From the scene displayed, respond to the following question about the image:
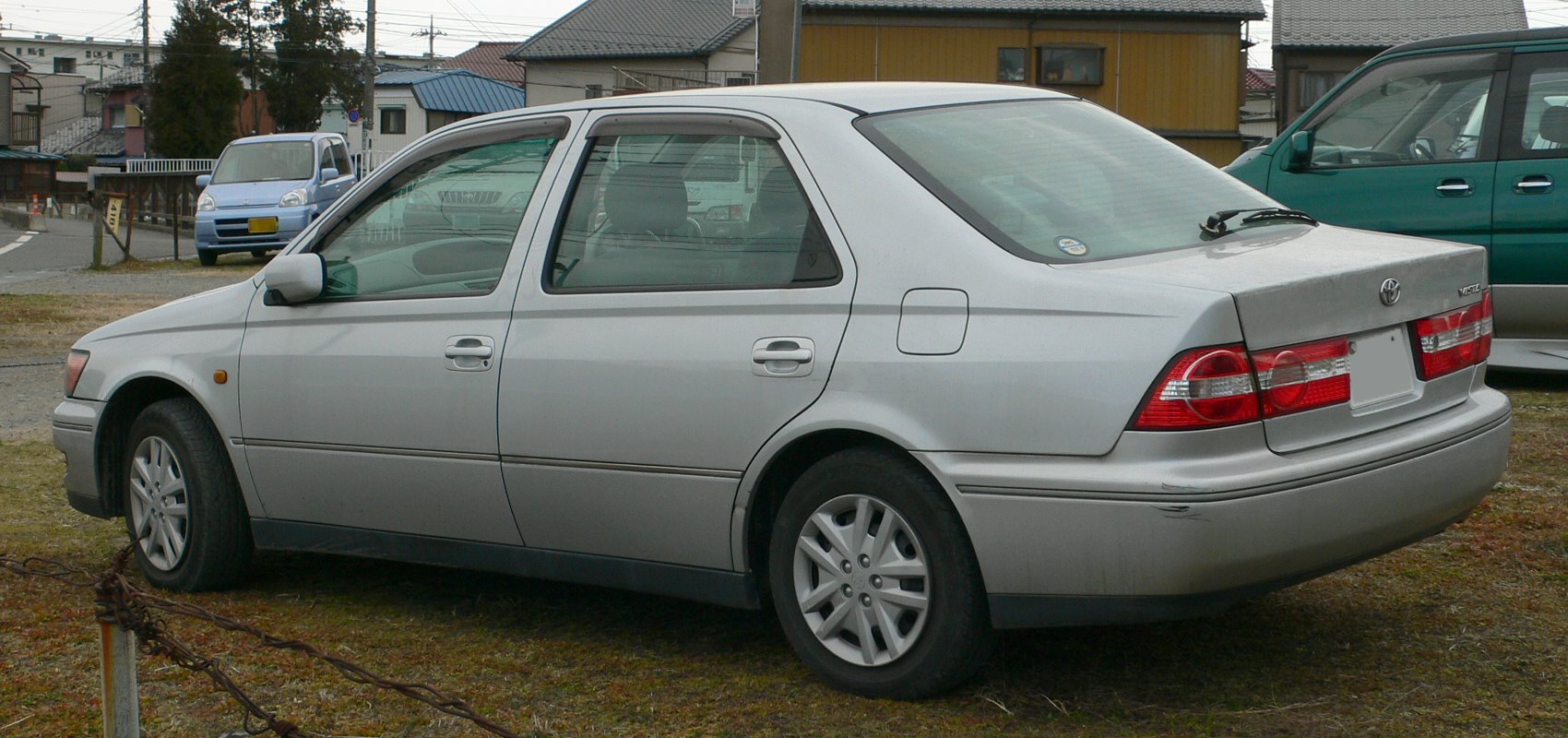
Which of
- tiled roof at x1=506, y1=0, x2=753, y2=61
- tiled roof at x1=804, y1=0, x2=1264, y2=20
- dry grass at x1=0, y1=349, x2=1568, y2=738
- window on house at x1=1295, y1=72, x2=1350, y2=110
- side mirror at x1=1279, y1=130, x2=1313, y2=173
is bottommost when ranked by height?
dry grass at x1=0, y1=349, x2=1568, y2=738

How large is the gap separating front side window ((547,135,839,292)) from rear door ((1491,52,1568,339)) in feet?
17.5

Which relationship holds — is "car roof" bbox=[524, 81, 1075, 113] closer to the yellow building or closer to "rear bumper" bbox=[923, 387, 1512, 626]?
"rear bumper" bbox=[923, 387, 1512, 626]

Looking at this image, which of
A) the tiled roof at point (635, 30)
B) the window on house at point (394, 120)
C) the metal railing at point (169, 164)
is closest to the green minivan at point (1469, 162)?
the tiled roof at point (635, 30)

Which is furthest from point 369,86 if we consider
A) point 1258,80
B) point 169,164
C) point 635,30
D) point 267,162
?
point 1258,80

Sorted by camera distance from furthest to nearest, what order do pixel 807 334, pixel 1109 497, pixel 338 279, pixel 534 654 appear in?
pixel 338 279
pixel 534 654
pixel 807 334
pixel 1109 497

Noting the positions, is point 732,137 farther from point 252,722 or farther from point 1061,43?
point 1061,43

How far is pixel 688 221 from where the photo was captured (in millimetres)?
4176

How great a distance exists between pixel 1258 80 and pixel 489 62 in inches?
1634

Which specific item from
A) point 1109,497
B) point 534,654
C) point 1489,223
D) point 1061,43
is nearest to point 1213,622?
point 1109,497

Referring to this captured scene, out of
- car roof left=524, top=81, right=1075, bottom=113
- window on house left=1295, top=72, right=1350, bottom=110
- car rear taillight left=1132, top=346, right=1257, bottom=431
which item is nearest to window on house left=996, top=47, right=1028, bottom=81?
window on house left=1295, top=72, right=1350, bottom=110

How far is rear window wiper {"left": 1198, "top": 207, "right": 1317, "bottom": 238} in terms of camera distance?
3.98 meters

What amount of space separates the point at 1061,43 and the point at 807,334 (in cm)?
3963

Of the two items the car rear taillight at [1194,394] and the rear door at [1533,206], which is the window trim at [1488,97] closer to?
the rear door at [1533,206]

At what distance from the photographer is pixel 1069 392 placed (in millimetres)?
3385
